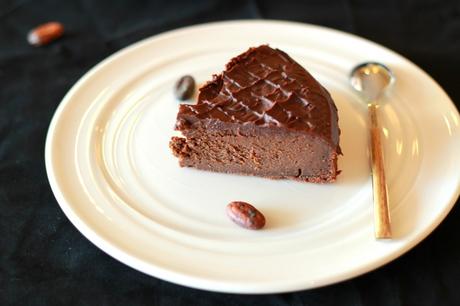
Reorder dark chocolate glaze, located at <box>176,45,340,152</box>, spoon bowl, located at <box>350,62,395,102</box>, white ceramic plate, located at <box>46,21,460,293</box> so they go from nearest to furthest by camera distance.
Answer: white ceramic plate, located at <box>46,21,460,293</box> → dark chocolate glaze, located at <box>176,45,340,152</box> → spoon bowl, located at <box>350,62,395,102</box>

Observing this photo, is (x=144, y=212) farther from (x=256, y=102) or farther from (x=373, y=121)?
(x=373, y=121)

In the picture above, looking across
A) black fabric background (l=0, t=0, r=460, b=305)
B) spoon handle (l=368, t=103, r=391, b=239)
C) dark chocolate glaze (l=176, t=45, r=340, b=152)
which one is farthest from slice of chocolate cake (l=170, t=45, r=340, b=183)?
black fabric background (l=0, t=0, r=460, b=305)

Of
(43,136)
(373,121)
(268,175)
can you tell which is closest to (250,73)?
(268,175)

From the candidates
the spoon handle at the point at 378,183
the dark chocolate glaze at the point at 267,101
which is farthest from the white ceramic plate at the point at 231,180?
the dark chocolate glaze at the point at 267,101

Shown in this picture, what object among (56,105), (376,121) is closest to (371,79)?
(376,121)

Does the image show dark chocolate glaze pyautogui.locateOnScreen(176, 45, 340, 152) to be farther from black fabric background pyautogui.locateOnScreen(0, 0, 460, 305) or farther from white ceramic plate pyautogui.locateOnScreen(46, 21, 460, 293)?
black fabric background pyautogui.locateOnScreen(0, 0, 460, 305)

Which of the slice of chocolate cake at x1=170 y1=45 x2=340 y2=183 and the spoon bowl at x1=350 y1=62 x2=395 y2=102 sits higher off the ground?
the spoon bowl at x1=350 y1=62 x2=395 y2=102

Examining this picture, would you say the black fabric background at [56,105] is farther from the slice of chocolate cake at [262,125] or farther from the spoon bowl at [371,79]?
the slice of chocolate cake at [262,125]
